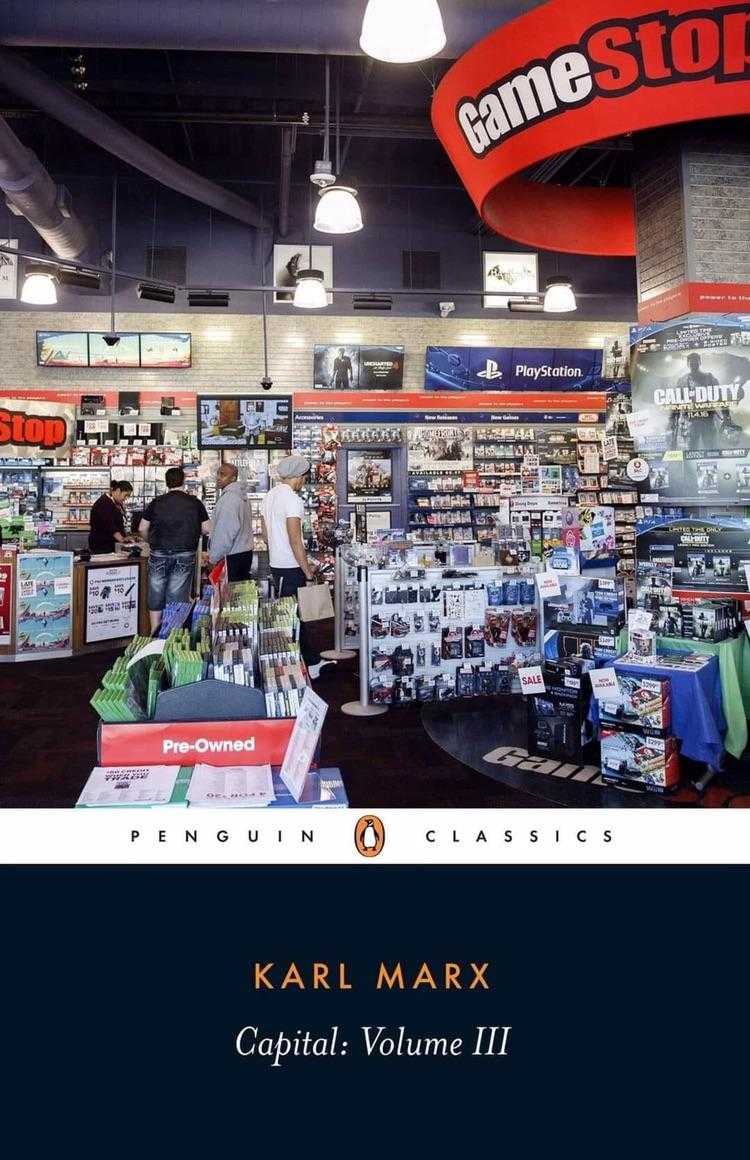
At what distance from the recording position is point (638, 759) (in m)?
3.56

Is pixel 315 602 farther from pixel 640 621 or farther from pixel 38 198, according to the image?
pixel 38 198

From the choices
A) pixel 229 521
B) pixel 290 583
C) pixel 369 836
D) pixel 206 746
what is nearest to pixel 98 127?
pixel 229 521

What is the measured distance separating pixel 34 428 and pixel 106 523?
6.87 ft

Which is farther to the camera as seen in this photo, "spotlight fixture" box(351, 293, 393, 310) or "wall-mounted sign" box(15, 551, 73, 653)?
"spotlight fixture" box(351, 293, 393, 310)

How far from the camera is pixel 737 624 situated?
3.99 m

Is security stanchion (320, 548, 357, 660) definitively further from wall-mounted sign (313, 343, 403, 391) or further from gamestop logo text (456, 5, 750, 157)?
wall-mounted sign (313, 343, 403, 391)

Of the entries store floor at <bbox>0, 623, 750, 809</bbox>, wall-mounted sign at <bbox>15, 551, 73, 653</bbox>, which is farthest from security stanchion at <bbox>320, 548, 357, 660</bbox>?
wall-mounted sign at <bbox>15, 551, 73, 653</bbox>

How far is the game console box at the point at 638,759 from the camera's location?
138 inches

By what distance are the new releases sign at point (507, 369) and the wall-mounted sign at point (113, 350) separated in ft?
11.7

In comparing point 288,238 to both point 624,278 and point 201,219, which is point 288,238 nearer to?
point 201,219

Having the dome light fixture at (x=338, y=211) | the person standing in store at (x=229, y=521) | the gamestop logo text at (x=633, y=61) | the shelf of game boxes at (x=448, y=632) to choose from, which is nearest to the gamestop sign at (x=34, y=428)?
the person standing in store at (x=229, y=521)

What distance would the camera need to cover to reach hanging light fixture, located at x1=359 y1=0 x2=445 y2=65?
281 cm

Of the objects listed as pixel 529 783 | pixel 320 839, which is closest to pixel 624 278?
pixel 529 783

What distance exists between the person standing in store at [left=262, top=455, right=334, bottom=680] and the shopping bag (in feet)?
2.15
